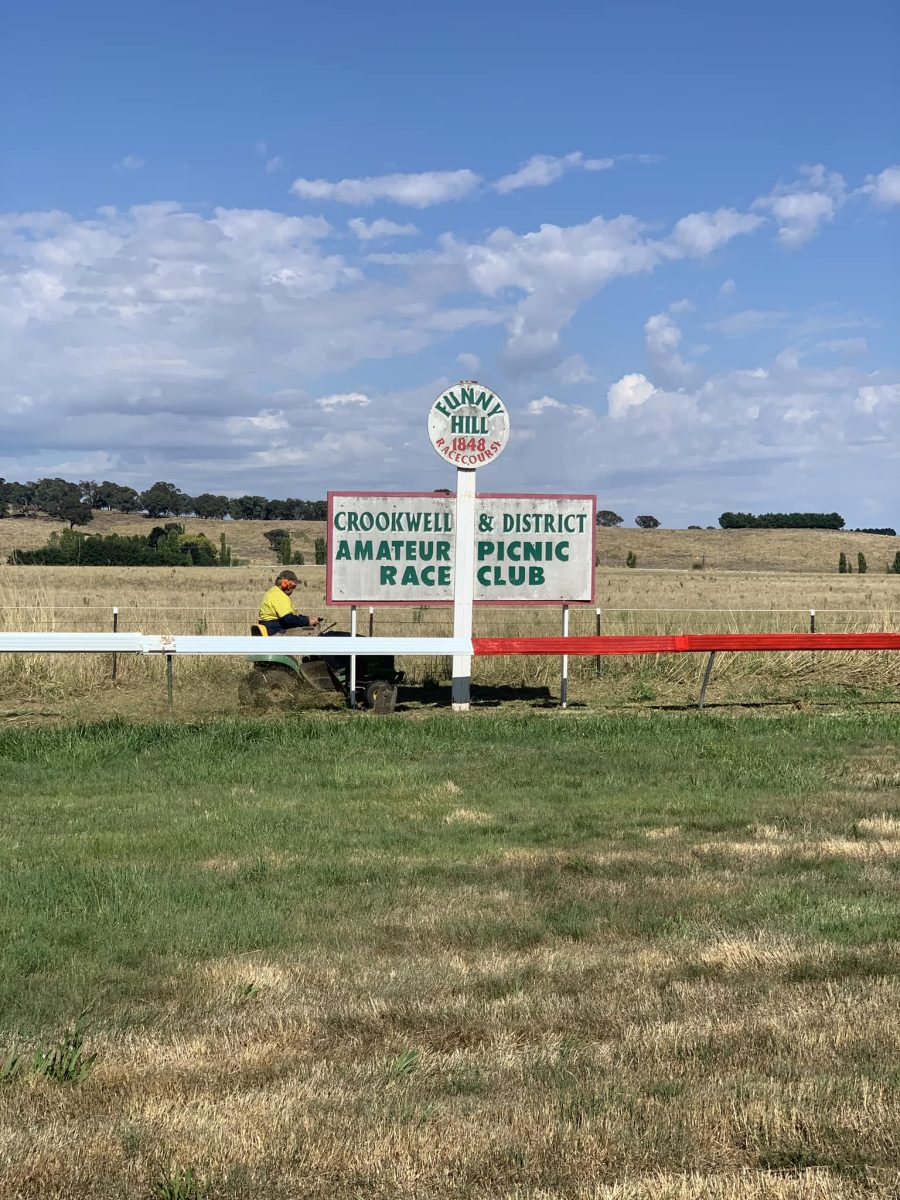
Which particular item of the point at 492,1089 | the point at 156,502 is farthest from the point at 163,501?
the point at 492,1089

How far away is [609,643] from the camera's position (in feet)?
53.3

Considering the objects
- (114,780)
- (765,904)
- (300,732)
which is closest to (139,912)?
(765,904)

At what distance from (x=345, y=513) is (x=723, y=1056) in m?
13.8

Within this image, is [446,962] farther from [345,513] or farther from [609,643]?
[345,513]

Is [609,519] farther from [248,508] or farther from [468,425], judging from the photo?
[468,425]

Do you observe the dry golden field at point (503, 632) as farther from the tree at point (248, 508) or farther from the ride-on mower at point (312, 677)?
the tree at point (248, 508)

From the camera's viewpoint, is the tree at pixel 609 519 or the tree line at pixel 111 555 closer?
the tree line at pixel 111 555

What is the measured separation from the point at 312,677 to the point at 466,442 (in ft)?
11.8

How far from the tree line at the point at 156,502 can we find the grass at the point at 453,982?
136 meters

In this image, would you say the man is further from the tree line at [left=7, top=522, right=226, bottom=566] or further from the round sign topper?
the tree line at [left=7, top=522, right=226, bottom=566]

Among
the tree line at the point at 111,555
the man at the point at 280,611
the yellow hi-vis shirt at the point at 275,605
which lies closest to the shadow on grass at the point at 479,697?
the man at the point at 280,611

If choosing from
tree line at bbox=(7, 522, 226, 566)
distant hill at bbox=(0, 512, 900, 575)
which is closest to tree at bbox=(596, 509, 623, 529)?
distant hill at bbox=(0, 512, 900, 575)

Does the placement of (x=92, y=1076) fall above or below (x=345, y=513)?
below

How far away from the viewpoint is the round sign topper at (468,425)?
16875 mm
